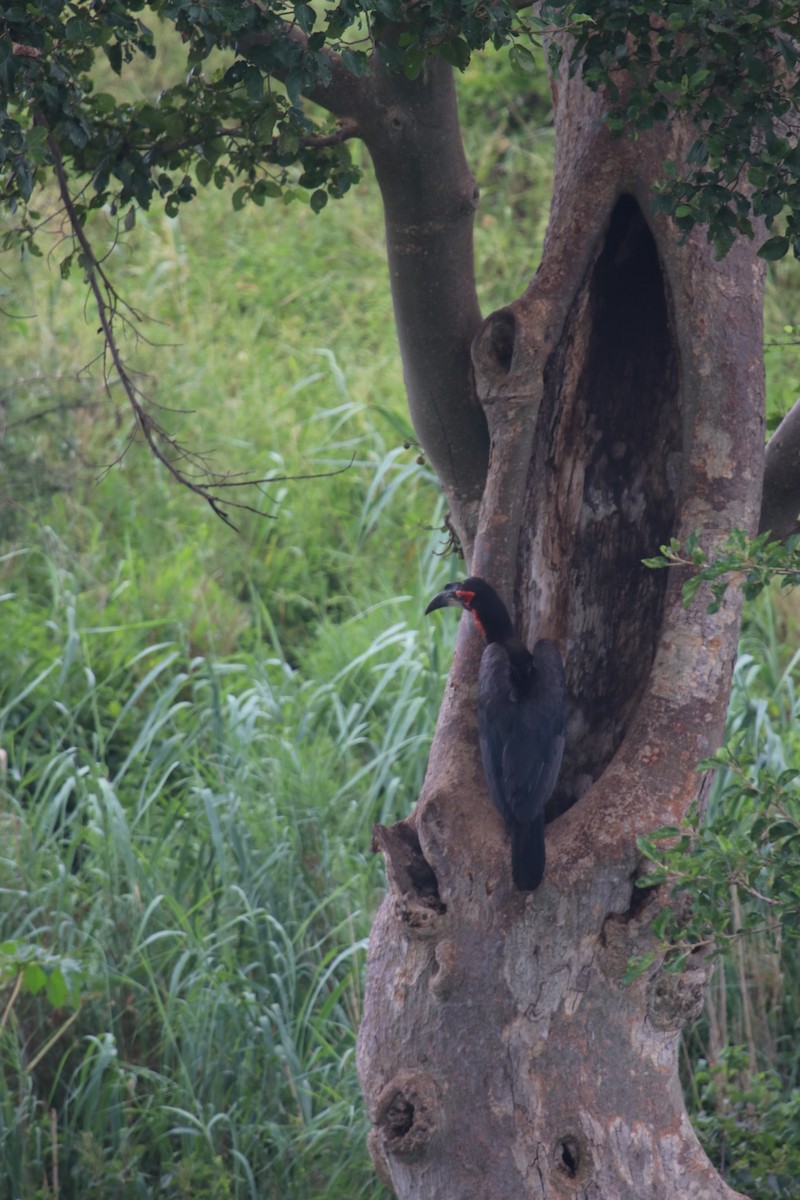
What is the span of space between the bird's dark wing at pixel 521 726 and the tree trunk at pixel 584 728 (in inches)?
3.4

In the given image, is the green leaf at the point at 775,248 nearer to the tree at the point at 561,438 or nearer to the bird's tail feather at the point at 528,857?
the tree at the point at 561,438

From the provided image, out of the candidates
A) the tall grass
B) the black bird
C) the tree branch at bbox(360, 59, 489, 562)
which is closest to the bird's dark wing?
the black bird

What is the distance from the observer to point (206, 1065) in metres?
3.93

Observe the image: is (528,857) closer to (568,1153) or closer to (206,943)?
(568,1153)

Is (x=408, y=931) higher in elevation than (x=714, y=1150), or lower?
higher

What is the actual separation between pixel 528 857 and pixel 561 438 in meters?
1.06

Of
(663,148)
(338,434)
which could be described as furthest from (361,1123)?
(338,434)

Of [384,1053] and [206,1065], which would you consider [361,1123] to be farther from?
[384,1053]

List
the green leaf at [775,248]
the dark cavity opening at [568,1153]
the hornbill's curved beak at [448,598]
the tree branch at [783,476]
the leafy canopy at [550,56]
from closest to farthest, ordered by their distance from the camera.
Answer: the leafy canopy at [550,56], the green leaf at [775,248], the dark cavity opening at [568,1153], the hornbill's curved beak at [448,598], the tree branch at [783,476]

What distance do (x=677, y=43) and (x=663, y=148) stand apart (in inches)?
9.1

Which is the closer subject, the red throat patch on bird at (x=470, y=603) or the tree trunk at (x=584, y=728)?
the tree trunk at (x=584, y=728)

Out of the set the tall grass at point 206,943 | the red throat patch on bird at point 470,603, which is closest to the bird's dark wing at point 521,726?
the red throat patch on bird at point 470,603

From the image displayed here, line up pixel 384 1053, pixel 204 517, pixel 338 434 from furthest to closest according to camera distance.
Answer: pixel 338 434 → pixel 204 517 → pixel 384 1053

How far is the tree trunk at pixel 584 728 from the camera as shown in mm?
2586
